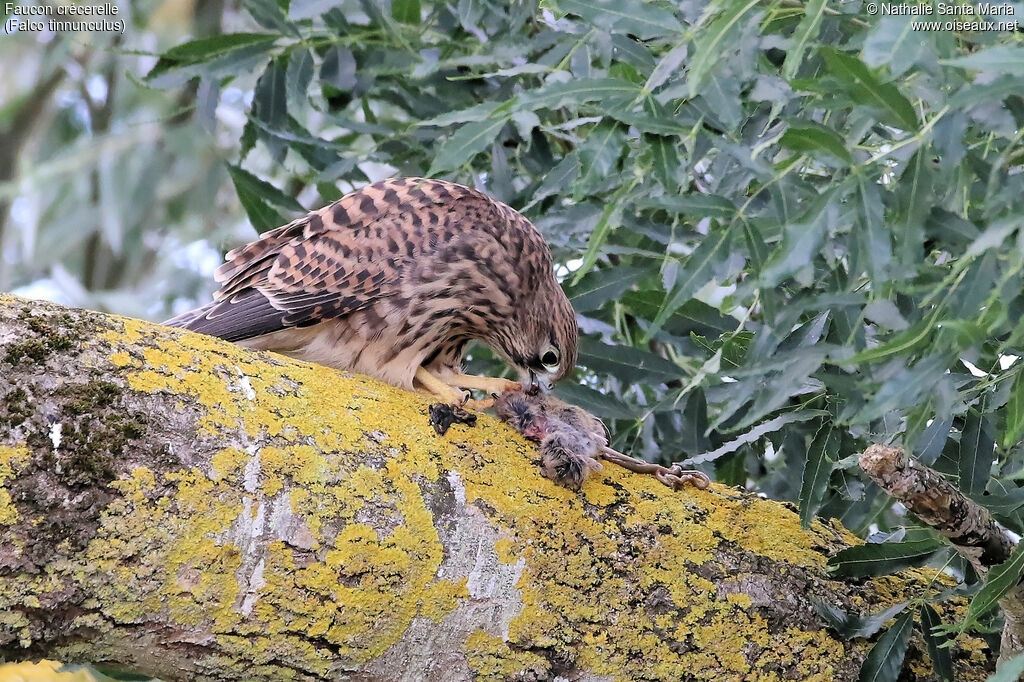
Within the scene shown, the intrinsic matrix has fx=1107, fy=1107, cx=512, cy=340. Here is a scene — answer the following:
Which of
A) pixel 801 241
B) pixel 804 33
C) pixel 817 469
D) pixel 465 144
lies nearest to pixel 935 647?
pixel 817 469

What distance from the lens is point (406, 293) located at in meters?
3.29

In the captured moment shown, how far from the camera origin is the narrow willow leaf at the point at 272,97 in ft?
11.7

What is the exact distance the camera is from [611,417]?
3.17 meters

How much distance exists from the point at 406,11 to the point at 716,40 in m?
1.92

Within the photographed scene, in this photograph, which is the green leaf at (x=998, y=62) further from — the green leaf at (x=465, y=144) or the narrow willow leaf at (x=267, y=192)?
the narrow willow leaf at (x=267, y=192)

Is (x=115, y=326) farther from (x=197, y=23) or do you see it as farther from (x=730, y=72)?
(x=197, y=23)

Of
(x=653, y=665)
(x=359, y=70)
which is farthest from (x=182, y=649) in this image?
(x=359, y=70)

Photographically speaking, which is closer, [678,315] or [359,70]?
[678,315]

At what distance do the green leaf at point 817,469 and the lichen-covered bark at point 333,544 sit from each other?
0.08m

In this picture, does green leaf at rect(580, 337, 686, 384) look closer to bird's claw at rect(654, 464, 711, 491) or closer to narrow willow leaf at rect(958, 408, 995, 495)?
bird's claw at rect(654, 464, 711, 491)

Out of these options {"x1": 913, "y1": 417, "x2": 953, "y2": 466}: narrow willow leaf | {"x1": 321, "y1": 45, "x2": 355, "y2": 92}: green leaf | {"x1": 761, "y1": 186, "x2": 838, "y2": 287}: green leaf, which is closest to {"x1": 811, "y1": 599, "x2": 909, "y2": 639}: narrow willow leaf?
{"x1": 913, "y1": 417, "x2": 953, "y2": 466}: narrow willow leaf

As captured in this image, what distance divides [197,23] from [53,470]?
453cm

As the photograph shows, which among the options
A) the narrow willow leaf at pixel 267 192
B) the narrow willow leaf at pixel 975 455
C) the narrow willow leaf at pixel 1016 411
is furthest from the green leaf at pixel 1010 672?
the narrow willow leaf at pixel 267 192

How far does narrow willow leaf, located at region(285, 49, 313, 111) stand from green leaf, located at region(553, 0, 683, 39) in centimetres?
167
